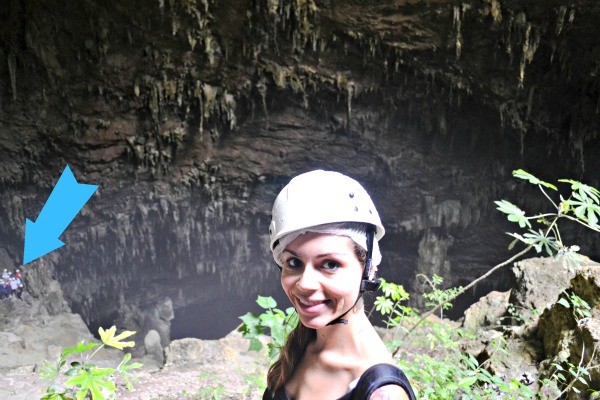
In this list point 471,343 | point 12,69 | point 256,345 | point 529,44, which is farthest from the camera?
point 12,69

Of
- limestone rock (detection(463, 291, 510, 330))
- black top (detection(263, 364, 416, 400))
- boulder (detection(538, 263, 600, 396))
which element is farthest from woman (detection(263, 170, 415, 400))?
limestone rock (detection(463, 291, 510, 330))

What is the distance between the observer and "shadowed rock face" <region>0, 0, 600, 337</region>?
23.8 ft

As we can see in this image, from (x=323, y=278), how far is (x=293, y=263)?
0.38ft

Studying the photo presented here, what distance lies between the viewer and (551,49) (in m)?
7.48

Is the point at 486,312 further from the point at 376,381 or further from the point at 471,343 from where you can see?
the point at 376,381

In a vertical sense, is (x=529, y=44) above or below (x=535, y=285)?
above

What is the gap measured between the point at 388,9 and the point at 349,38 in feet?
2.71

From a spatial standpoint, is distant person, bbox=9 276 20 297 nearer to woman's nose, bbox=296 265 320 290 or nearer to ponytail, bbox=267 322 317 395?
ponytail, bbox=267 322 317 395

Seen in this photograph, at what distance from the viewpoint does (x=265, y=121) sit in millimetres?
9344

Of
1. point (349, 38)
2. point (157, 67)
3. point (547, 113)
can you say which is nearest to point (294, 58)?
point (349, 38)

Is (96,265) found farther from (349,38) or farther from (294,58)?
(349,38)

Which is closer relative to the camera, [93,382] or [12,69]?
[93,382]

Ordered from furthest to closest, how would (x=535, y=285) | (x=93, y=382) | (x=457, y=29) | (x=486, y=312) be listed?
(x=457, y=29) → (x=486, y=312) → (x=535, y=285) → (x=93, y=382)

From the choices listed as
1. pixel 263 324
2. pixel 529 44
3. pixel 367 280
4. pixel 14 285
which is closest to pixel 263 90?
pixel 529 44
